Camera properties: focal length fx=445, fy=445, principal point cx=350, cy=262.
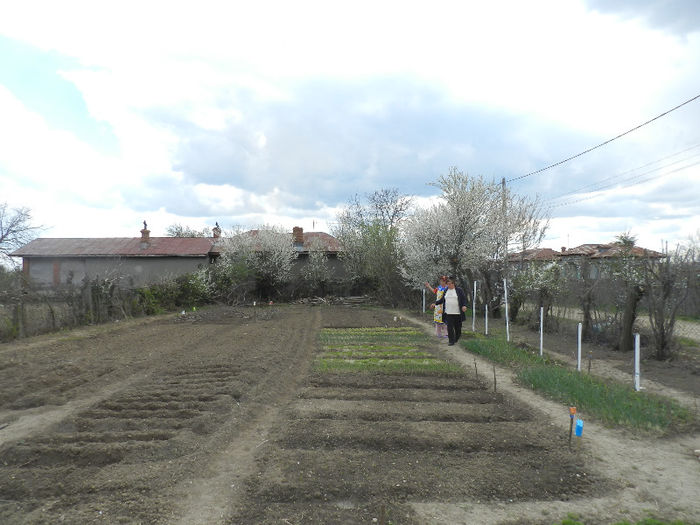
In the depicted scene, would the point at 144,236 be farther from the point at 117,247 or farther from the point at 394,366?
the point at 394,366

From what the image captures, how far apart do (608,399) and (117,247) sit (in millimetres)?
31930

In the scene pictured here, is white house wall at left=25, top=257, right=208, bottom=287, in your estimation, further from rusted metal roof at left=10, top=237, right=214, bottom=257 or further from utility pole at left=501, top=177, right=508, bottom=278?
utility pole at left=501, top=177, right=508, bottom=278

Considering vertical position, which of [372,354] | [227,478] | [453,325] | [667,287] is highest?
[667,287]

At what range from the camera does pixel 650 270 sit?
921 cm

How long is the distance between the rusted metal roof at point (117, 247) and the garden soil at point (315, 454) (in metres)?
23.0

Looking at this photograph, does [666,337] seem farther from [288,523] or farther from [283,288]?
[283,288]

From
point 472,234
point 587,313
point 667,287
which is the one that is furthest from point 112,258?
point 667,287

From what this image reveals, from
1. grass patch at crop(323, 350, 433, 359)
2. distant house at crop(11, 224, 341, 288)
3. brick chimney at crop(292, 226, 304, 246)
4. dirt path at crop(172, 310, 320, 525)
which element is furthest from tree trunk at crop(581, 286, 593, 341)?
brick chimney at crop(292, 226, 304, 246)

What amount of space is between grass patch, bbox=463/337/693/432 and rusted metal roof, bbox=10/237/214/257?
25814 mm

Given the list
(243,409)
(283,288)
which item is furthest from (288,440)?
(283,288)

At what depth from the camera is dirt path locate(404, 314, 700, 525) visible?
345 cm

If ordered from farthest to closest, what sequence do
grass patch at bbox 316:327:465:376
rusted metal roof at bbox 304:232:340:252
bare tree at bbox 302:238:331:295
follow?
rusted metal roof at bbox 304:232:340:252 < bare tree at bbox 302:238:331:295 < grass patch at bbox 316:327:465:376

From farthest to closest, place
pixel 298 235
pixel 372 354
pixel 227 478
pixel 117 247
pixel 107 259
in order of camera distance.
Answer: pixel 298 235
pixel 117 247
pixel 107 259
pixel 372 354
pixel 227 478

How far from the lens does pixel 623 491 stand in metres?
3.87
